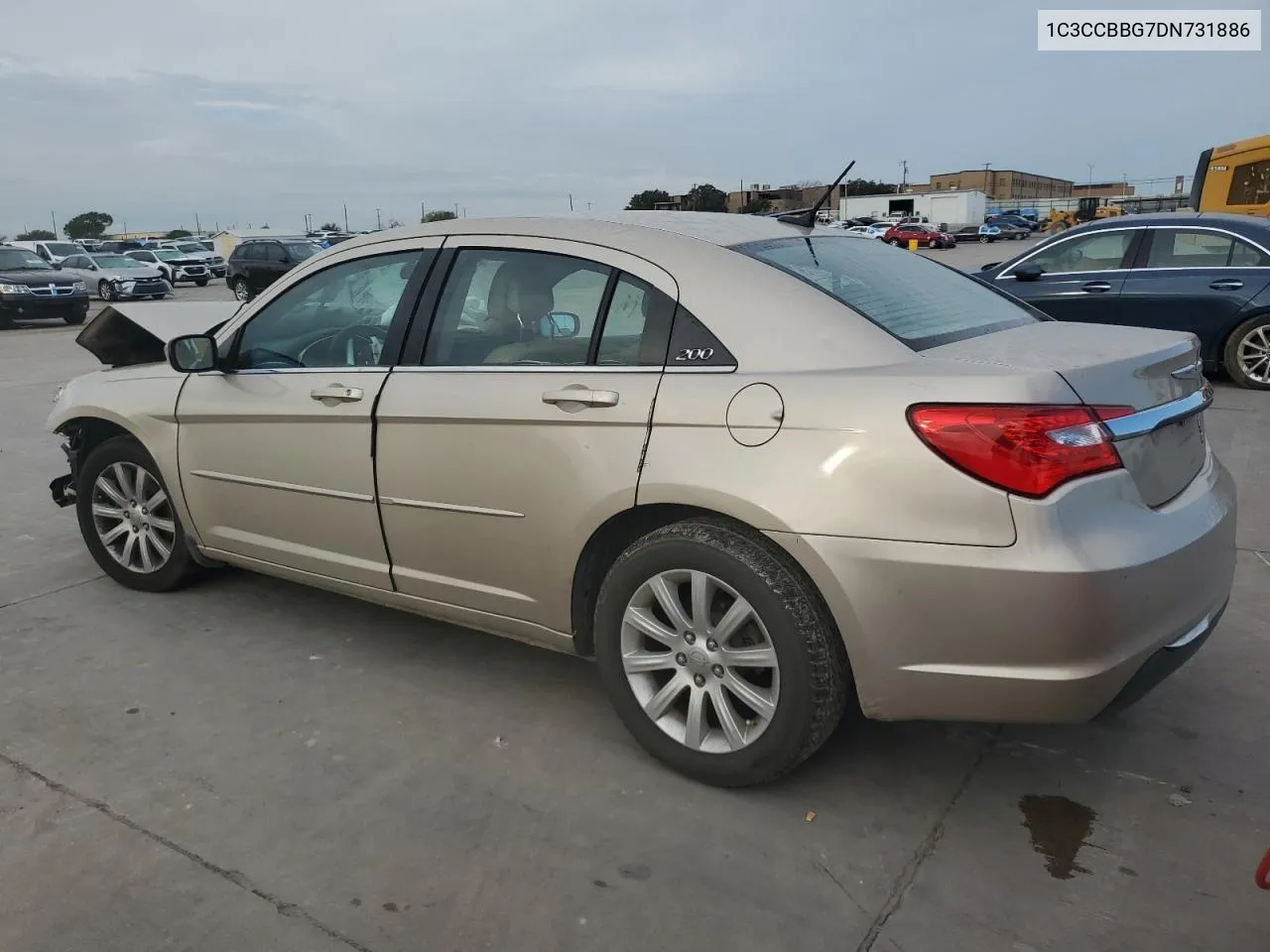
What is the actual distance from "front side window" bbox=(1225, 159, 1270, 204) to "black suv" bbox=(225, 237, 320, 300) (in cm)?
2100

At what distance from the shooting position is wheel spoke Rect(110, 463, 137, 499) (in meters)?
4.39

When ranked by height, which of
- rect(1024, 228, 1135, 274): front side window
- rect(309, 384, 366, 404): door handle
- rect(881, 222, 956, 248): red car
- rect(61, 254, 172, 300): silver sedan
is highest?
rect(309, 384, 366, 404): door handle

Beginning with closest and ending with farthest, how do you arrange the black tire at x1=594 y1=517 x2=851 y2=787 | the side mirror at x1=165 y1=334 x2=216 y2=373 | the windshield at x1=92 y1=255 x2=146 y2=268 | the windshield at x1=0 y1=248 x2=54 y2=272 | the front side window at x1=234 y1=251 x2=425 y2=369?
Answer: the black tire at x1=594 y1=517 x2=851 y2=787
the front side window at x1=234 y1=251 x2=425 y2=369
the side mirror at x1=165 y1=334 x2=216 y2=373
the windshield at x1=0 y1=248 x2=54 y2=272
the windshield at x1=92 y1=255 x2=146 y2=268

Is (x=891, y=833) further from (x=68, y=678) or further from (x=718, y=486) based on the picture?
(x=68, y=678)

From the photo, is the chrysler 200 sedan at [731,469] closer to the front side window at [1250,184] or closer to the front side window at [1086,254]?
the front side window at [1086,254]

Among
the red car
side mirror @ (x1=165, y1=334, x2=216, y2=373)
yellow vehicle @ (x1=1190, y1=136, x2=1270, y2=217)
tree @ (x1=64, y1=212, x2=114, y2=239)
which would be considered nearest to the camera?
side mirror @ (x1=165, y1=334, x2=216, y2=373)

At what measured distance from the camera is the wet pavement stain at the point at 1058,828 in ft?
8.26

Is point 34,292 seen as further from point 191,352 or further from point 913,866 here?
point 913,866

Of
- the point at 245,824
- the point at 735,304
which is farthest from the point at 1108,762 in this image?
the point at 245,824

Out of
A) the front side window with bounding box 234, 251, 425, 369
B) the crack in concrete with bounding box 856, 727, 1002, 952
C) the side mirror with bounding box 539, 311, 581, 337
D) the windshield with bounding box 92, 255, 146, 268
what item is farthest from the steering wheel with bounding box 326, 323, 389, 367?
the windshield with bounding box 92, 255, 146, 268

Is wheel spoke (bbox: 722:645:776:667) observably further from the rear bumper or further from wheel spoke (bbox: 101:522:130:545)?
wheel spoke (bbox: 101:522:130:545)

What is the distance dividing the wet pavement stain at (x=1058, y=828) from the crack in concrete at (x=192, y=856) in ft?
5.59

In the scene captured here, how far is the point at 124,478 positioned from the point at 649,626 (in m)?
2.81

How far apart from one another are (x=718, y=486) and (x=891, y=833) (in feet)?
3.44
